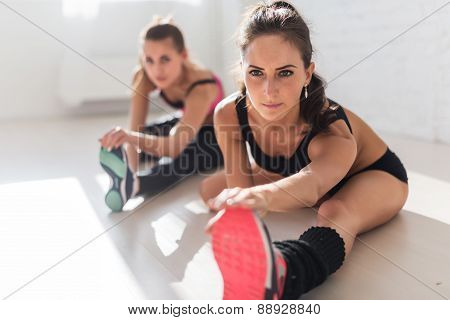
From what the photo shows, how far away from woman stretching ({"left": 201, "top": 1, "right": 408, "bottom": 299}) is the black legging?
18 cm

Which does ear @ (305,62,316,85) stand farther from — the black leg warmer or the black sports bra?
the black sports bra

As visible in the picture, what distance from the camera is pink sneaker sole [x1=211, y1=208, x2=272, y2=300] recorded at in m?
0.62

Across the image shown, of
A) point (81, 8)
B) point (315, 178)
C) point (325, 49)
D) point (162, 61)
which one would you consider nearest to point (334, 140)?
point (315, 178)

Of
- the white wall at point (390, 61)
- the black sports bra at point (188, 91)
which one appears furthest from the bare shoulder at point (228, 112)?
the white wall at point (390, 61)

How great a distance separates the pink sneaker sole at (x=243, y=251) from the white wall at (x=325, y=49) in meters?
0.52

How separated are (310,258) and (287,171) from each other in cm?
35

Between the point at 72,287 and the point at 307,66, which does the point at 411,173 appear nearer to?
the point at 307,66

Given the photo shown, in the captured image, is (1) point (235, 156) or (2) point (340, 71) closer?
(1) point (235, 156)

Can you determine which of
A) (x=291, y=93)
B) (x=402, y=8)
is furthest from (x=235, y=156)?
(x=402, y=8)

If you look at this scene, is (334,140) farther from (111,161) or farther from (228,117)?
(111,161)

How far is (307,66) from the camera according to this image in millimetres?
936

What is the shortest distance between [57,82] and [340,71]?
4.84 ft

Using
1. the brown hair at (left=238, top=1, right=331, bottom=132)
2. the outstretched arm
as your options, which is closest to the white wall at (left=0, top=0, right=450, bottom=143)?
the brown hair at (left=238, top=1, right=331, bottom=132)

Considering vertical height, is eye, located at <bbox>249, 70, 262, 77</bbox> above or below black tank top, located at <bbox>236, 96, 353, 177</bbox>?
above
